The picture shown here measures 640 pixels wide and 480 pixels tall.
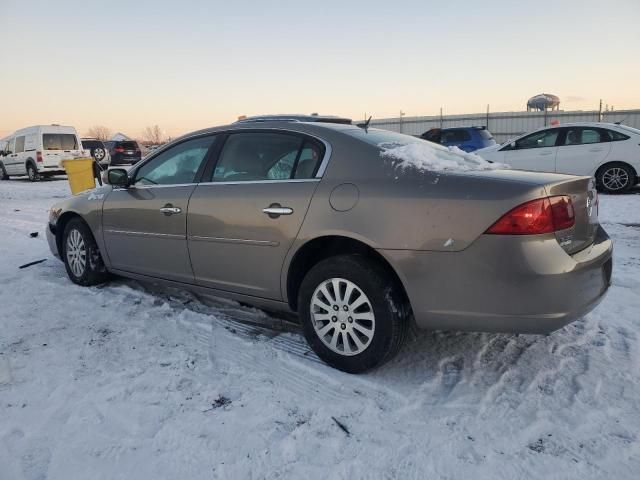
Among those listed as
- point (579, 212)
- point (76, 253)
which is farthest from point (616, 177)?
point (76, 253)

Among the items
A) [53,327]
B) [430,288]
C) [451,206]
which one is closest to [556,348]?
[430,288]

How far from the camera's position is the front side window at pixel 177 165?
3.91 metres

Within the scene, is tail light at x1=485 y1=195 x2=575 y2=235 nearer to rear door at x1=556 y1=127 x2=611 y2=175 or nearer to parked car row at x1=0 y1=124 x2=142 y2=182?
rear door at x1=556 y1=127 x2=611 y2=175

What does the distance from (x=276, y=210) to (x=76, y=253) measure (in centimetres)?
263

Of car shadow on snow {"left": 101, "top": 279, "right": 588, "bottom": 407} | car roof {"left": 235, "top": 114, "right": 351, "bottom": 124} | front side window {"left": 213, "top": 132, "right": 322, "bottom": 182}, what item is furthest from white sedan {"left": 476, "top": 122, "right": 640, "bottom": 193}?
front side window {"left": 213, "top": 132, "right": 322, "bottom": 182}

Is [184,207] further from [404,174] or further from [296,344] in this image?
[404,174]

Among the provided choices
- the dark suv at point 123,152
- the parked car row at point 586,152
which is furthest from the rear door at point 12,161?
the parked car row at point 586,152

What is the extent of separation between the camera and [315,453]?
7.53 feet

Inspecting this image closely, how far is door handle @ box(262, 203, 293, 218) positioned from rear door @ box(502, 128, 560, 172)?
8.55m

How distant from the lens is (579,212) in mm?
2795

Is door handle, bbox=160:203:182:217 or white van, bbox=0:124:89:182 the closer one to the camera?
door handle, bbox=160:203:182:217

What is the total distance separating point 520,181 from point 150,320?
9.23 ft

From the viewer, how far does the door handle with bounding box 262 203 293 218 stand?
3158mm

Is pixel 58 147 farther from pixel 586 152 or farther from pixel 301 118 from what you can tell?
pixel 301 118
